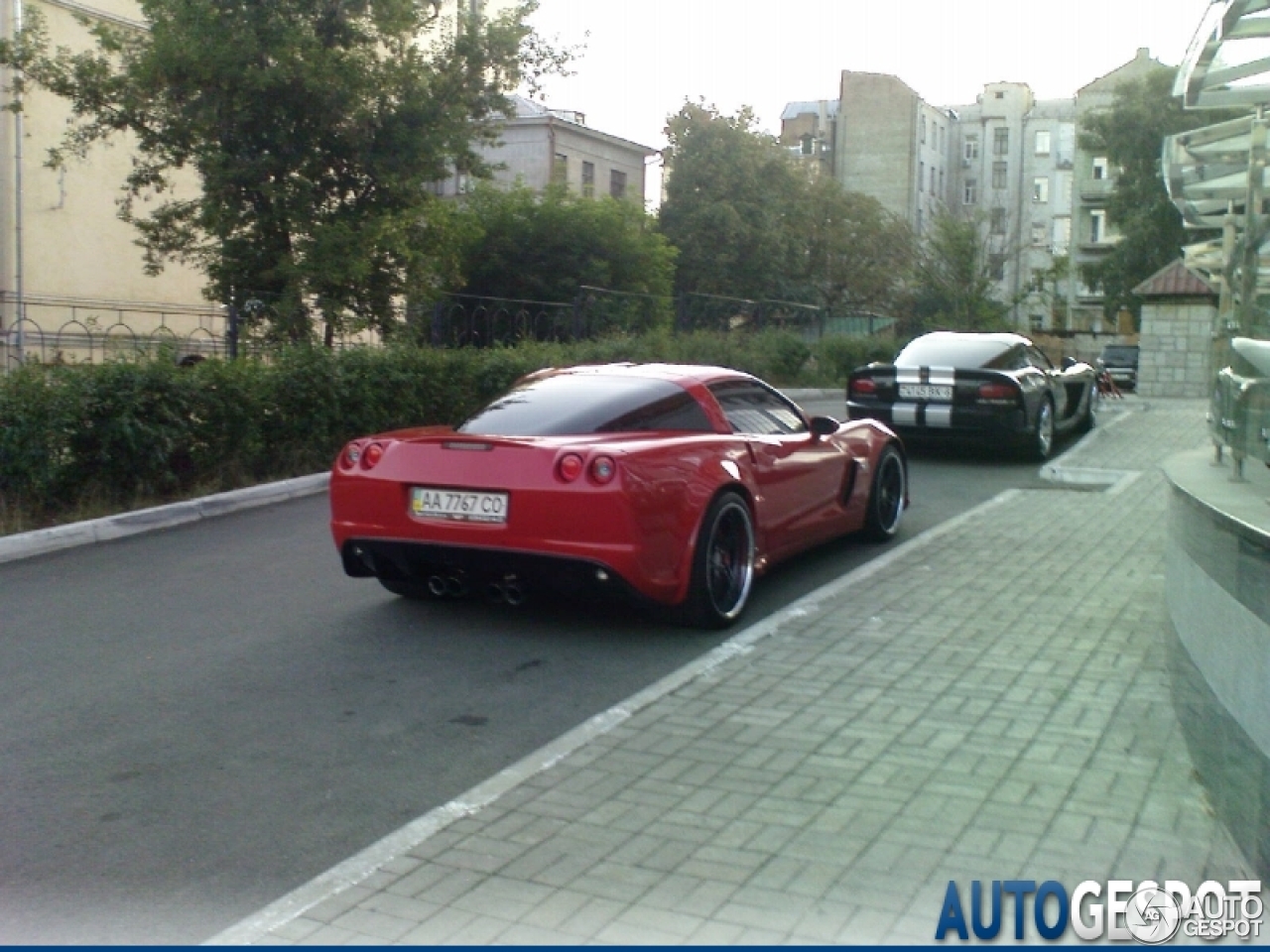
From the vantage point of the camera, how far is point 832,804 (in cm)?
462

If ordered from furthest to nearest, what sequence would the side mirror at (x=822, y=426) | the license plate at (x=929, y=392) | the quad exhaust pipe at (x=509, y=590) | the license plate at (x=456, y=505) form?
the license plate at (x=929, y=392) → the side mirror at (x=822, y=426) → the quad exhaust pipe at (x=509, y=590) → the license plate at (x=456, y=505)

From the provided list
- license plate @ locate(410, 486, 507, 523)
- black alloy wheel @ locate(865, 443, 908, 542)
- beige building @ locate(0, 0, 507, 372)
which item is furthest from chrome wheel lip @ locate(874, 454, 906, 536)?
beige building @ locate(0, 0, 507, 372)

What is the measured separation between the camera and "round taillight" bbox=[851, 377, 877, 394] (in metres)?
14.7

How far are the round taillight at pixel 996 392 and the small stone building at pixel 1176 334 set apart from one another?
14.2 metres

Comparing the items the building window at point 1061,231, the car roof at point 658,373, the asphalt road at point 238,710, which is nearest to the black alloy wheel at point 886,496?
the asphalt road at point 238,710

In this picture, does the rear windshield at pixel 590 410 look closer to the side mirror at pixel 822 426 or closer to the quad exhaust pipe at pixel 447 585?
the quad exhaust pipe at pixel 447 585

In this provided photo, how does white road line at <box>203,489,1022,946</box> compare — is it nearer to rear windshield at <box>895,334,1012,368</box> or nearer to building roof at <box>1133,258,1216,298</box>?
rear windshield at <box>895,334,1012,368</box>

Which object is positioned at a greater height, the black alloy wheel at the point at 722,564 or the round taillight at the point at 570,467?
the round taillight at the point at 570,467

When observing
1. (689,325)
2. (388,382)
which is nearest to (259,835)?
(388,382)

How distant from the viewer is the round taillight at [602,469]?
259 inches

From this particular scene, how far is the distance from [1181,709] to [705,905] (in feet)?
8.62

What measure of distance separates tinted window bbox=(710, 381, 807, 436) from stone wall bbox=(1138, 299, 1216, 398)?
20540 millimetres

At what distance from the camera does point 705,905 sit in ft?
12.6

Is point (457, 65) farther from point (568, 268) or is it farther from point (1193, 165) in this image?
point (568, 268)
